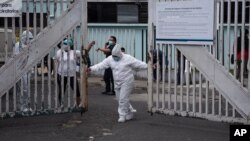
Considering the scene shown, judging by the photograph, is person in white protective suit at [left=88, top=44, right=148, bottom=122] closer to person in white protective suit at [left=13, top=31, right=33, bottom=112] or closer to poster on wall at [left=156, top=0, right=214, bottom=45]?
poster on wall at [left=156, top=0, right=214, bottom=45]

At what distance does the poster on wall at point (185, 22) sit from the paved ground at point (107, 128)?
1667 mm

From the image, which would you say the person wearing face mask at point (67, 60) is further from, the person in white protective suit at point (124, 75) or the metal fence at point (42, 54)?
the person in white protective suit at point (124, 75)

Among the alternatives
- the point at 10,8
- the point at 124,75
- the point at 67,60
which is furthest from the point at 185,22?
the point at 10,8

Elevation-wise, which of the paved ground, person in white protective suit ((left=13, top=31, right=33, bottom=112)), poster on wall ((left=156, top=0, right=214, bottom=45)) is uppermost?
poster on wall ((left=156, top=0, right=214, bottom=45))

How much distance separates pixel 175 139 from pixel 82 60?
3234mm

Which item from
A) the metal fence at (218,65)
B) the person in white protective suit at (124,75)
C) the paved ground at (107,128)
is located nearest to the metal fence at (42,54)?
the paved ground at (107,128)

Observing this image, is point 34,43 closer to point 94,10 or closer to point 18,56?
point 18,56

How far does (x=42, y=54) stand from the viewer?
11.4m

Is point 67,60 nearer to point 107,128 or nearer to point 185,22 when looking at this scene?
point 107,128

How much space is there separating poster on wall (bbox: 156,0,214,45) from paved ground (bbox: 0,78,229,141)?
5.47 feet

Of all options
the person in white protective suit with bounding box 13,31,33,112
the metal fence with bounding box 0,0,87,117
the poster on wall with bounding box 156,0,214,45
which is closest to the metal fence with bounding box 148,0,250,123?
the poster on wall with bounding box 156,0,214,45

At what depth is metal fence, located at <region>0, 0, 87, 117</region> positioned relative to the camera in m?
11.1

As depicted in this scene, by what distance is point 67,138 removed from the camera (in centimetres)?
978

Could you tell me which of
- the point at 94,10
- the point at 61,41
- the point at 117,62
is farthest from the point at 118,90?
the point at 94,10
